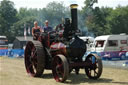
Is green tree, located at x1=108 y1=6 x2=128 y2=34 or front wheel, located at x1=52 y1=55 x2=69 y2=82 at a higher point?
front wheel, located at x1=52 y1=55 x2=69 y2=82

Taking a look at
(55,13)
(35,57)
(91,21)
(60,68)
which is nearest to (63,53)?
(60,68)

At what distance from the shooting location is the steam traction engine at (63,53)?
8203 mm

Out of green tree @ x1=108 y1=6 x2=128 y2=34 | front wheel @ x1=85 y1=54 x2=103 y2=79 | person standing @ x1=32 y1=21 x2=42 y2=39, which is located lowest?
green tree @ x1=108 y1=6 x2=128 y2=34

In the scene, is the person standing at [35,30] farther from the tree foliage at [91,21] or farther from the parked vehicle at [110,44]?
the tree foliage at [91,21]

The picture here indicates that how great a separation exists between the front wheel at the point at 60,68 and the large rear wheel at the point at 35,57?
832 millimetres

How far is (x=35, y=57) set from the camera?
31.0 ft

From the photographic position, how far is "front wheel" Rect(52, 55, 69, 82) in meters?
7.61

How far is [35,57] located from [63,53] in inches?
55.2

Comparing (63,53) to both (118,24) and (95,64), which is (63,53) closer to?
(95,64)

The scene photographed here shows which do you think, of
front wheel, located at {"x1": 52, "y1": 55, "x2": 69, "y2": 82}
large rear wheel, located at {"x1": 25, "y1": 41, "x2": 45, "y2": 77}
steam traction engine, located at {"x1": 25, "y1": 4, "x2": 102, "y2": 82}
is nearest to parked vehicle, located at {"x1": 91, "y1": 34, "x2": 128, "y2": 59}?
large rear wheel, located at {"x1": 25, "y1": 41, "x2": 45, "y2": 77}

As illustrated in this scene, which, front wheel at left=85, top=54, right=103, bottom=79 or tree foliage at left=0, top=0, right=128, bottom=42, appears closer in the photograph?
front wheel at left=85, top=54, right=103, bottom=79

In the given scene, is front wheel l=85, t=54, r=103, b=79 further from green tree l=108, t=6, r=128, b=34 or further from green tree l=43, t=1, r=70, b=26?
green tree l=43, t=1, r=70, b=26

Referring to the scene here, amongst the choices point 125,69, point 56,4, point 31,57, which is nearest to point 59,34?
point 31,57

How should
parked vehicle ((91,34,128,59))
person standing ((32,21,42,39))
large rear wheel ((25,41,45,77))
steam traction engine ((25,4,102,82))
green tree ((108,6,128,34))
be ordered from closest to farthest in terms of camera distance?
steam traction engine ((25,4,102,82)), large rear wheel ((25,41,45,77)), person standing ((32,21,42,39)), parked vehicle ((91,34,128,59)), green tree ((108,6,128,34))
